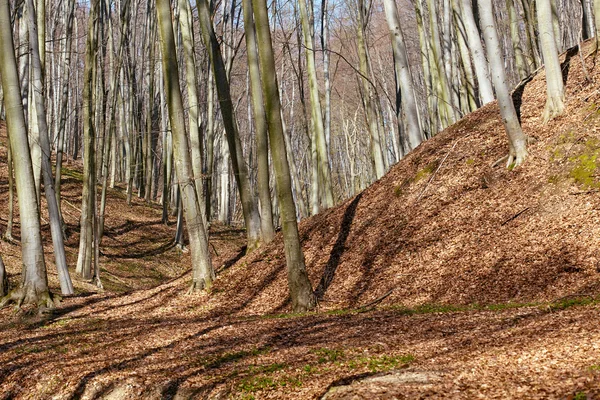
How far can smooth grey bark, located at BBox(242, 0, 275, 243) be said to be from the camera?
12.5m

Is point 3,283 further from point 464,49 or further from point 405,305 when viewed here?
point 464,49

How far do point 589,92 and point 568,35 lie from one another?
767 inches

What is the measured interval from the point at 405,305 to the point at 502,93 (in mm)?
4509

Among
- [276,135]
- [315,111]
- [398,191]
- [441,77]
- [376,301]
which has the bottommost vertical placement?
[376,301]

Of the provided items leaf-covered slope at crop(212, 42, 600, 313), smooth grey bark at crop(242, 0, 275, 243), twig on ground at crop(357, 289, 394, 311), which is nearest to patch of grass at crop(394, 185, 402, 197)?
leaf-covered slope at crop(212, 42, 600, 313)

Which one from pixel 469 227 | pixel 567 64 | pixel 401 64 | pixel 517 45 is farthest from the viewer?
pixel 517 45

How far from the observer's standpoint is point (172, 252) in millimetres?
21250

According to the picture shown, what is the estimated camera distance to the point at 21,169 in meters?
10.6

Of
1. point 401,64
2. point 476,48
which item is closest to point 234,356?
point 476,48

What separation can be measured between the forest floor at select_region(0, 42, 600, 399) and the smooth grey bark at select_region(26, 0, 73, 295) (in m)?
0.88

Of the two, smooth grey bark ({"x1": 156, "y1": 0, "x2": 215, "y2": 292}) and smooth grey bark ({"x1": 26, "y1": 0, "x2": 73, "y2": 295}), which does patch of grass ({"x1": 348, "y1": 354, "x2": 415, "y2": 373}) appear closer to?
smooth grey bark ({"x1": 156, "y1": 0, "x2": 215, "y2": 292})

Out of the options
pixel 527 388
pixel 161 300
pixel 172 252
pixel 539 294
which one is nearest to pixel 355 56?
pixel 172 252

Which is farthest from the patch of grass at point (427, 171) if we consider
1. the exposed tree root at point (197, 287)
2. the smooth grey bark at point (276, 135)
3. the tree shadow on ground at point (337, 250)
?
the exposed tree root at point (197, 287)

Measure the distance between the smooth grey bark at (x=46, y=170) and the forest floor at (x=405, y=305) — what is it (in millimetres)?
880
